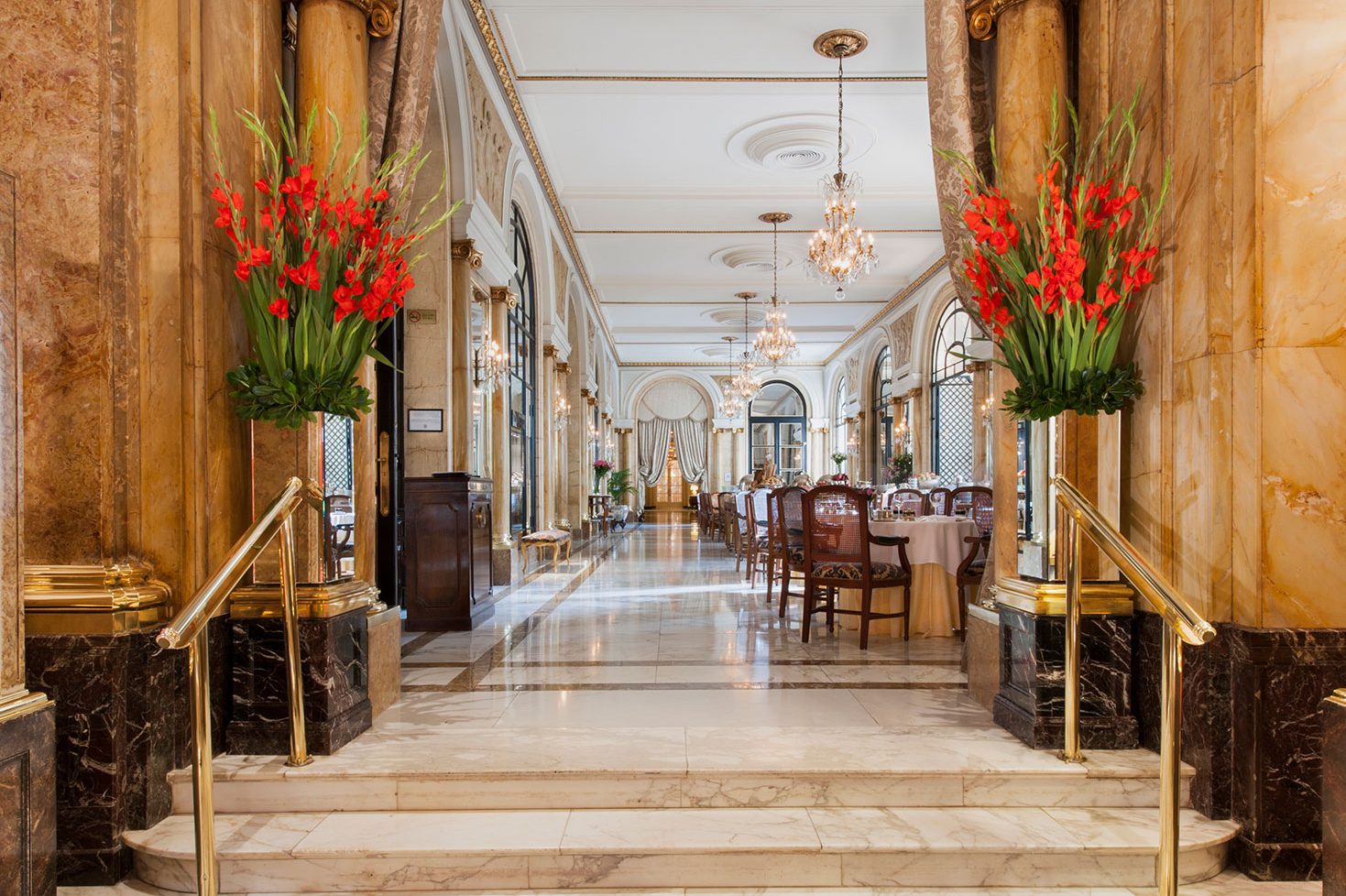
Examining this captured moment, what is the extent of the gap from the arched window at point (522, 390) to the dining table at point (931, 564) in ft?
14.3

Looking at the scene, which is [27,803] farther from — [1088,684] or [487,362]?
[487,362]

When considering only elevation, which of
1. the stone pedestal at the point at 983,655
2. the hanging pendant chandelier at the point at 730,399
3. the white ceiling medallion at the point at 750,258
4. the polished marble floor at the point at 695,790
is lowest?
the polished marble floor at the point at 695,790

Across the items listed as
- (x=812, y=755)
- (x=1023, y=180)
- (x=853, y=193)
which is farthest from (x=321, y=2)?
(x=853, y=193)

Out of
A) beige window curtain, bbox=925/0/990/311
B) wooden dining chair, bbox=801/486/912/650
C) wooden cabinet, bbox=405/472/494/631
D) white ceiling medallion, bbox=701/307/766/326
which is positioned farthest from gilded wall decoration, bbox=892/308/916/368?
beige window curtain, bbox=925/0/990/311

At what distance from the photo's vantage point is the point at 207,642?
8.55ft

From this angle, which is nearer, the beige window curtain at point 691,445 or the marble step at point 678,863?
the marble step at point 678,863

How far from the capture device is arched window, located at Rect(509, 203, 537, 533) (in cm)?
954

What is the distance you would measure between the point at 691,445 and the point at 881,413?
7.31 meters

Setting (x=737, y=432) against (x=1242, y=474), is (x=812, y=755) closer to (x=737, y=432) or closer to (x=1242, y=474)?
(x=1242, y=474)

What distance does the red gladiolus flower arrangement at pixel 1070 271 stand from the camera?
2.96m

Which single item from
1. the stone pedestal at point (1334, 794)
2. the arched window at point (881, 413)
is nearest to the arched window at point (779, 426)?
the arched window at point (881, 413)

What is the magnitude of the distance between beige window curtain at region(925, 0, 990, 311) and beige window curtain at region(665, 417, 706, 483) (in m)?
21.9

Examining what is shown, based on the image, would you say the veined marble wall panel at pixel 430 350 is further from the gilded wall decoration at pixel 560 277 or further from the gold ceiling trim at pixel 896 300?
the gold ceiling trim at pixel 896 300

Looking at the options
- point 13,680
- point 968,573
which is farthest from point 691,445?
point 13,680
